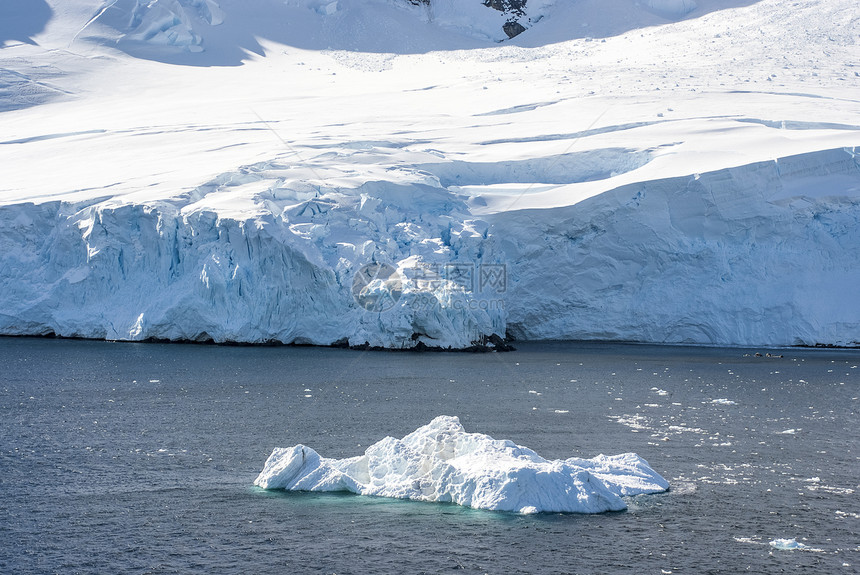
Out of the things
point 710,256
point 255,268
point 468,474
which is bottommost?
point 468,474

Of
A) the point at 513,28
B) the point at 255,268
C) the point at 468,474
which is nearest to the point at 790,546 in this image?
the point at 468,474

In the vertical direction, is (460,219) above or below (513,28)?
below

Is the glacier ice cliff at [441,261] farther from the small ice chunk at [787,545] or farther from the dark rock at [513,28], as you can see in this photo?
the dark rock at [513,28]

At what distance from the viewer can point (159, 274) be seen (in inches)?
850

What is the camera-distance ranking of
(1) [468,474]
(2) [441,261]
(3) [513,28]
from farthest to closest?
(3) [513,28] → (2) [441,261] → (1) [468,474]

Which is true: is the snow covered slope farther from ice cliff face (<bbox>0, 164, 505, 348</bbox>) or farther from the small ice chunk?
the small ice chunk

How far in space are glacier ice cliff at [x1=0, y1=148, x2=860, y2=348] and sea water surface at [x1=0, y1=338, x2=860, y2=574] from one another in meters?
1.61

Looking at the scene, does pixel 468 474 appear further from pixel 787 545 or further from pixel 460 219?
pixel 460 219

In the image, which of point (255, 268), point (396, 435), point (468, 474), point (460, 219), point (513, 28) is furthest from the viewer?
point (513, 28)

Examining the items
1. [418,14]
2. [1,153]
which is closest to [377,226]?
[1,153]

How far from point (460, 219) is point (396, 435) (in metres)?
11.7

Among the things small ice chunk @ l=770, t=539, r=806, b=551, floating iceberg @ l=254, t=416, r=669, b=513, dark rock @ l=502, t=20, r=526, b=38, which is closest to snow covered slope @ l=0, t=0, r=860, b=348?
floating iceberg @ l=254, t=416, r=669, b=513

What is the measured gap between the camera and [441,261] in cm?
2155

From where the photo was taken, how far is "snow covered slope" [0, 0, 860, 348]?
21094mm
